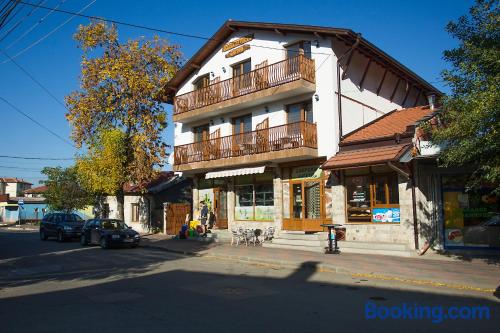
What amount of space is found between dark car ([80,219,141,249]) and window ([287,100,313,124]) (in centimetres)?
951

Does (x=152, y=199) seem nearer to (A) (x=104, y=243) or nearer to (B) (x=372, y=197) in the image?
(A) (x=104, y=243)

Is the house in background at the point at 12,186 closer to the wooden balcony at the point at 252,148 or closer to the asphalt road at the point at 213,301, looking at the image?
the wooden balcony at the point at 252,148

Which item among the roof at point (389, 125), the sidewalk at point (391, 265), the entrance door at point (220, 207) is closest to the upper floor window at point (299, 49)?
the roof at point (389, 125)

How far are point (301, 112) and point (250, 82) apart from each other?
10.7ft

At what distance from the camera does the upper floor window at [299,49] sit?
1962 cm

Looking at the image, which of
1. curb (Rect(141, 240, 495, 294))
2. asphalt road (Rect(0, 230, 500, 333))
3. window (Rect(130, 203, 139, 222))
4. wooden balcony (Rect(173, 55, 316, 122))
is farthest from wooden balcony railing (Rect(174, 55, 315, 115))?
window (Rect(130, 203, 139, 222))

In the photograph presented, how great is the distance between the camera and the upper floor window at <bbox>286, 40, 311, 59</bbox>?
64.4ft

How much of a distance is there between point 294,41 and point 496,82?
11385 mm

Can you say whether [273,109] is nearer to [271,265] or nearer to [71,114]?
[271,265]

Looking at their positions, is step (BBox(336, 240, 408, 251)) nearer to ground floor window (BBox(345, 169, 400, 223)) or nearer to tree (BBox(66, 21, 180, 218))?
ground floor window (BBox(345, 169, 400, 223))

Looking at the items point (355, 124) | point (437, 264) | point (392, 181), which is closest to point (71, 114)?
point (355, 124)

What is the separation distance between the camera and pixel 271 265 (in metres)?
14.1

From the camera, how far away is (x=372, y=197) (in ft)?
54.6

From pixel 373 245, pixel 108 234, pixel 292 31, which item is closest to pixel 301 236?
pixel 373 245
